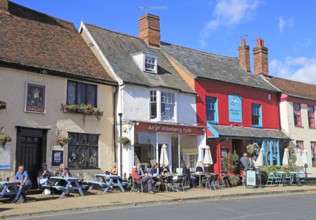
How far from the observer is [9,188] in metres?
14.2

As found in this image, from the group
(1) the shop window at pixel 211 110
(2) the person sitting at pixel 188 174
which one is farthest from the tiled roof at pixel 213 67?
(2) the person sitting at pixel 188 174

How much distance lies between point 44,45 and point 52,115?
3.68 metres

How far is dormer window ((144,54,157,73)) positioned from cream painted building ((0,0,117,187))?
9.53 feet

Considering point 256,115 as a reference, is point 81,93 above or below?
above

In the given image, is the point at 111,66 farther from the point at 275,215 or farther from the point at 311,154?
the point at 311,154

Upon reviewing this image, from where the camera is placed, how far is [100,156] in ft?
61.6

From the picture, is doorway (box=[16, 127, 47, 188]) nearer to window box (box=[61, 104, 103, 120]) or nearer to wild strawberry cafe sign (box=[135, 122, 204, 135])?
window box (box=[61, 104, 103, 120])

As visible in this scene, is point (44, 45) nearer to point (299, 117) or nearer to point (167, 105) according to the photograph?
point (167, 105)

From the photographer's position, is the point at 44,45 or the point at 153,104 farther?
the point at 153,104

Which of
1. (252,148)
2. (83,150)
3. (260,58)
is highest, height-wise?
(260,58)

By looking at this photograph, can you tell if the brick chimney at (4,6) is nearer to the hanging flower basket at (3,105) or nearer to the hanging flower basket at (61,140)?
the hanging flower basket at (3,105)

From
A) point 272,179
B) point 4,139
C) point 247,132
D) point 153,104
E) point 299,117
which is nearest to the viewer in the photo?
point 4,139

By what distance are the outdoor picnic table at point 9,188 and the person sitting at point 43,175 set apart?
1.38 m

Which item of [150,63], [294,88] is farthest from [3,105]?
[294,88]
